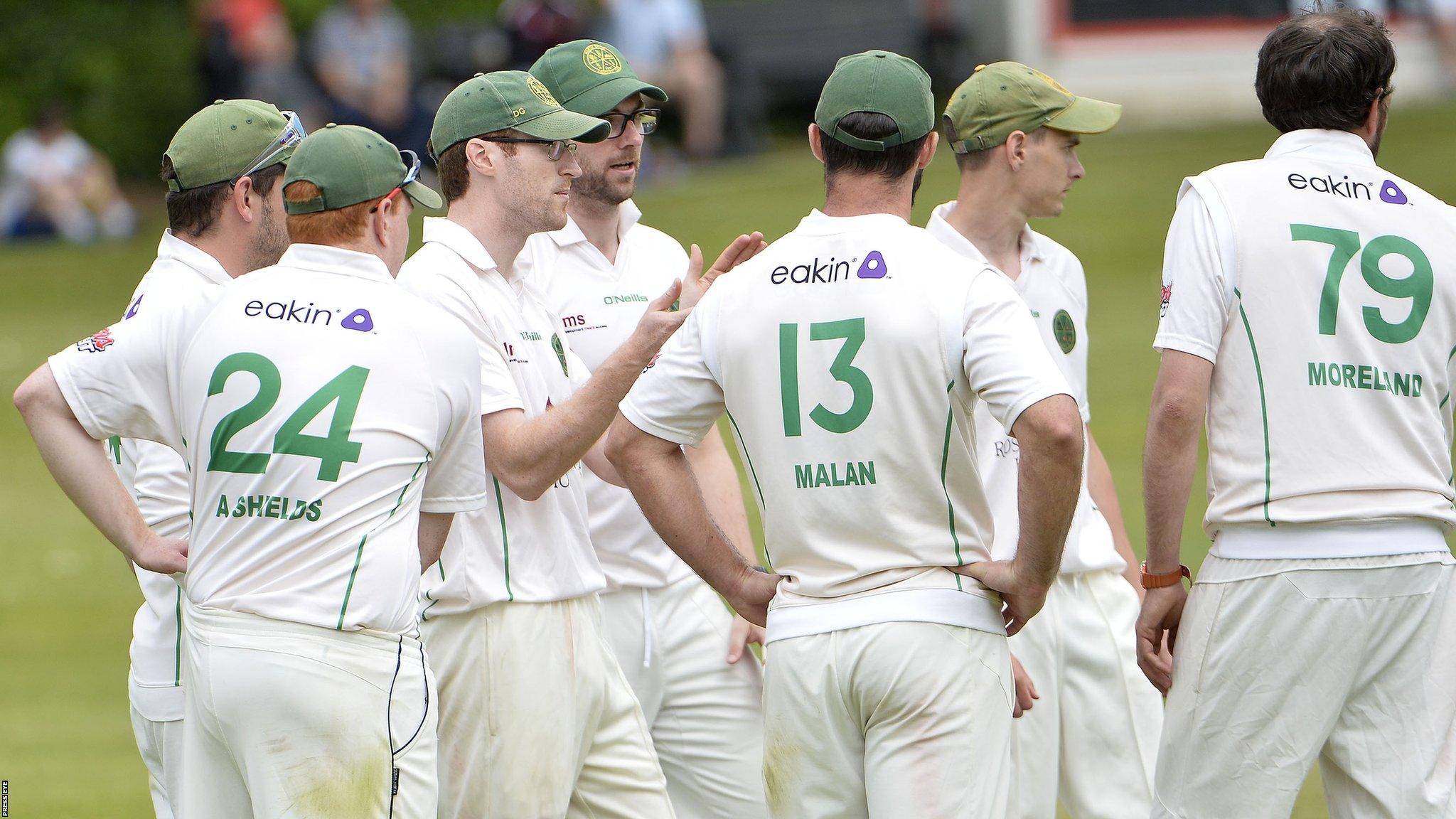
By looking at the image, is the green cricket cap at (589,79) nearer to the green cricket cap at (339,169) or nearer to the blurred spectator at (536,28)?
the green cricket cap at (339,169)

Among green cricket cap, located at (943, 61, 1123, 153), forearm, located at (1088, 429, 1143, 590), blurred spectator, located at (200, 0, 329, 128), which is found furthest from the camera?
blurred spectator, located at (200, 0, 329, 128)

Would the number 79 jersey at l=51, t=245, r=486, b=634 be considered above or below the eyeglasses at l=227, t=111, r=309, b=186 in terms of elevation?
below

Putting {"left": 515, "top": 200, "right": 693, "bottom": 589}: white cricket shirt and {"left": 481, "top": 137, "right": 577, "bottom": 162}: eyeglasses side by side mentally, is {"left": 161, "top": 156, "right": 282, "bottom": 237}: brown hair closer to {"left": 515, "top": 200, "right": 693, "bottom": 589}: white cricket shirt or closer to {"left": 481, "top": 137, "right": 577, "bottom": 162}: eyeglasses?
{"left": 481, "top": 137, "right": 577, "bottom": 162}: eyeglasses

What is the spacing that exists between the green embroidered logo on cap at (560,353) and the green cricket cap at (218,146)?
91 centimetres

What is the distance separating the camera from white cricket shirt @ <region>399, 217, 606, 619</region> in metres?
4.68

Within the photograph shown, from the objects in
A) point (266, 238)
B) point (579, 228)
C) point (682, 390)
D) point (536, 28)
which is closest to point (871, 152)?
point (682, 390)

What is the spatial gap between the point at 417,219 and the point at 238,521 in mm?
16502

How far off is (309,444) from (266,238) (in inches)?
44.1

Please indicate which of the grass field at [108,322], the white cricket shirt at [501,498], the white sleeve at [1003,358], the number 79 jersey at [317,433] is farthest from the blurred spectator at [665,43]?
the white sleeve at [1003,358]

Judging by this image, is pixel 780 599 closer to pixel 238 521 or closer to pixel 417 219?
pixel 238 521

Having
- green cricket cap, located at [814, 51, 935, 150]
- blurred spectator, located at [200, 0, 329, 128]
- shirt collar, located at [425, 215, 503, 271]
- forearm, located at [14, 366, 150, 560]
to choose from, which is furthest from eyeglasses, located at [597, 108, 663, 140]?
blurred spectator, located at [200, 0, 329, 128]

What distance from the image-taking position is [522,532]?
187 inches

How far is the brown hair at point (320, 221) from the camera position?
426cm

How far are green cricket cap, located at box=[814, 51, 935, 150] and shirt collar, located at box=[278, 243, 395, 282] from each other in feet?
3.93
